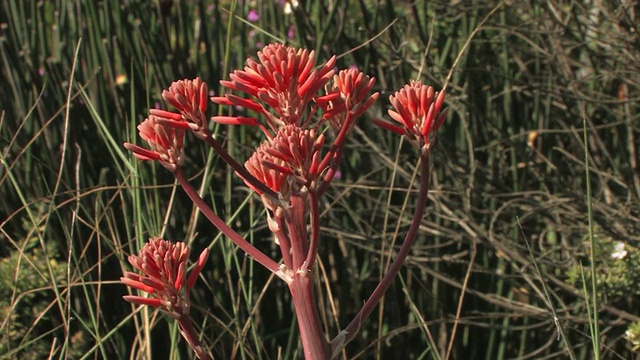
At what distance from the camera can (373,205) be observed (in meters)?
2.63

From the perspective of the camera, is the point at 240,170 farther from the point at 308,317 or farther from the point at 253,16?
the point at 253,16

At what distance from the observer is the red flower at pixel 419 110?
98 cm

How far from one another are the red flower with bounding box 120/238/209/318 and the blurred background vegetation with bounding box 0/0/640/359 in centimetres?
113

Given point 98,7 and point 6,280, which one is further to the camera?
point 98,7

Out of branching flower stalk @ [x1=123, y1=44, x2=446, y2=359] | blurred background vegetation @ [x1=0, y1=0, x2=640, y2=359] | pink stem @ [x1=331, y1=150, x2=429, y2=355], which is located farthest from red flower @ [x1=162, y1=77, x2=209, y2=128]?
blurred background vegetation @ [x1=0, y1=0, x2=640, y2=359]

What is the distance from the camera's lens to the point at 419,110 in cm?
100

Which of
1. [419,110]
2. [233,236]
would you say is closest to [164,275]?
[233,236]

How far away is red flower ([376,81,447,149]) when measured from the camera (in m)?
0.98

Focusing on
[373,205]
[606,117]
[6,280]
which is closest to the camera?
[6,280]

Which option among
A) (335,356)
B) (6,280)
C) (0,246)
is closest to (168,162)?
(335,356)

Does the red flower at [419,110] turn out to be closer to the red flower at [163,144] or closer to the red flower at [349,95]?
the red flower at [349,95]

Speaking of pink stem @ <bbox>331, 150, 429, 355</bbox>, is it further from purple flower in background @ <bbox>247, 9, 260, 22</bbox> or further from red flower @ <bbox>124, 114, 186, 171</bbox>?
purple flower in background @ <bbox>247, 9, 260, 22</bbox>

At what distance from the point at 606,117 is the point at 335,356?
210 cm

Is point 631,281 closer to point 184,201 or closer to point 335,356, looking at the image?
point 184,201
